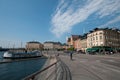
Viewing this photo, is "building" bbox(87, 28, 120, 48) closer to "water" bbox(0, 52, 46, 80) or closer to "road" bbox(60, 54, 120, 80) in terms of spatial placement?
"water" bbox(0, 52, 46, 80)

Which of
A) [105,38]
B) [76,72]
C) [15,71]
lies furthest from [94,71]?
[105,38]

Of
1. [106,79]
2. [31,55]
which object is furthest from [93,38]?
[106,79]

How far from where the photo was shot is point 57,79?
1122 centimetres

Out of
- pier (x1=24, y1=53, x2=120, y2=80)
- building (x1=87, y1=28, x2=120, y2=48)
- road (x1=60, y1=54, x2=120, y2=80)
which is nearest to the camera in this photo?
pier (x1=24, y1=53, x2=120, y2=80)

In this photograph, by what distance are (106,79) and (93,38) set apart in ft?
289

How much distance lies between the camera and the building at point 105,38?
290 feet

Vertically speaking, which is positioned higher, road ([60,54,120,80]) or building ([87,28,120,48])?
building ([87,28,120,48])

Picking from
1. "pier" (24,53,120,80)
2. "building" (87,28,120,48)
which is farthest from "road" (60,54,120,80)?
"building" (87,28,120,48)

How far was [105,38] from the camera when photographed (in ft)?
290

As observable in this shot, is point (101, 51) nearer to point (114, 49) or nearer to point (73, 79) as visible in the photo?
point (114, 49)

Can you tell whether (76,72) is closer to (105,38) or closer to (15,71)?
(15,71)

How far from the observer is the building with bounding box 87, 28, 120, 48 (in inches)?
3474

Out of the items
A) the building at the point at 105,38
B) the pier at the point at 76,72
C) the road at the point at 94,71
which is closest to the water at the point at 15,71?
the road at the point at 94,71

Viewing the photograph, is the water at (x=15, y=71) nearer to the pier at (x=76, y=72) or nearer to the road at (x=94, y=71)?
the road at (x=94, y=71)
